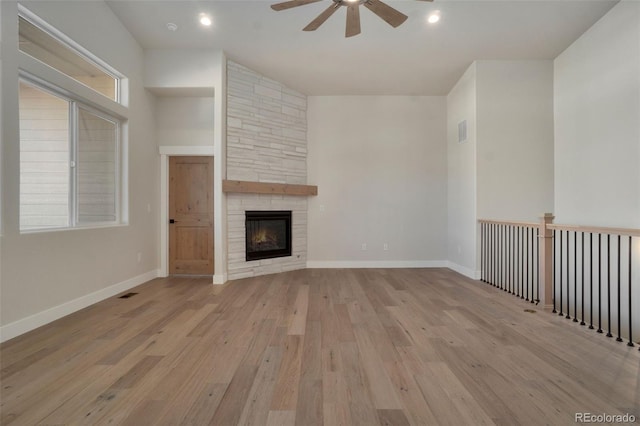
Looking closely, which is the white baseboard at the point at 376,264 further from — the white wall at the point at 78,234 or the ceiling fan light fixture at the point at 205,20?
the ceiling fan light fixture at the point at 205,20

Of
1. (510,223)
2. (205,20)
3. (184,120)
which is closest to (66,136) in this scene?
(184,120)

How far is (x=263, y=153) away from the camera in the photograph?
16.5ft

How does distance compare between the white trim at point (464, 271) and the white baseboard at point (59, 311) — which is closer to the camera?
the white baseboard at point (59, 311)

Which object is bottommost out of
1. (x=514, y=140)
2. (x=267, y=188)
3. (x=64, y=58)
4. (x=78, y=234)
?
(x=78, y=234)

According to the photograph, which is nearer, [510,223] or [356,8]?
[356,8]

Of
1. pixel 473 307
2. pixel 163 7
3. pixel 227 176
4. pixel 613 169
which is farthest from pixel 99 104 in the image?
pixel 613 169

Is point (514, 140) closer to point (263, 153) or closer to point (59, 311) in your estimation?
point (263, 153)

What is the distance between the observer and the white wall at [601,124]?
10.9 ft

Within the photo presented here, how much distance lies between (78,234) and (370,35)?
426 centimetres

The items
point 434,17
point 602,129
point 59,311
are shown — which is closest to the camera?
point 59,311

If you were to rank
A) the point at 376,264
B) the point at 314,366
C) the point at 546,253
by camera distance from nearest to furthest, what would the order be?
the point at 314,366
the point at 546,253
the point at 376,264

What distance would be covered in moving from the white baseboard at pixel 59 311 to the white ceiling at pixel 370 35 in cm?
347

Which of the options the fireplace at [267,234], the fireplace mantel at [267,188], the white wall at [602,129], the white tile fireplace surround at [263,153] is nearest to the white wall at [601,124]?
the white wall at [602,129]

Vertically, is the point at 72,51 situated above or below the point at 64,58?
above
